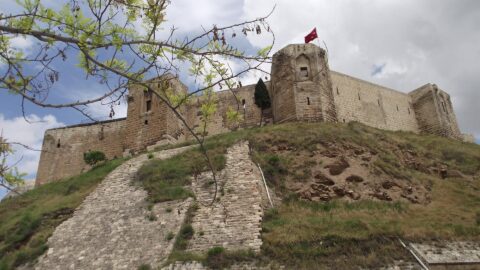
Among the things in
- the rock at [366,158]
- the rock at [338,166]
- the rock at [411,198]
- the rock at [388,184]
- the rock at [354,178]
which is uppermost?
the rock at [366,158]

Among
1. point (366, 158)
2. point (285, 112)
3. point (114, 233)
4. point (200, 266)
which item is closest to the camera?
point (200, 266)

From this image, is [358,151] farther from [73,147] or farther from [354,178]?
[73,147]

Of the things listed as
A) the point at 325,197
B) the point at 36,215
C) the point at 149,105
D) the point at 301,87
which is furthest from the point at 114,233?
the point at 149,105

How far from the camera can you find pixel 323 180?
704 inches

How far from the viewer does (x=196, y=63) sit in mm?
6039

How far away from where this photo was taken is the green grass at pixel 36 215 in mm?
15797

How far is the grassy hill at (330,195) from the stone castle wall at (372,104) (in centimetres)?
591

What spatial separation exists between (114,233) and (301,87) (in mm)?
13490

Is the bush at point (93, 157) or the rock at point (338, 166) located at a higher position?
the bush at point (93, 157)

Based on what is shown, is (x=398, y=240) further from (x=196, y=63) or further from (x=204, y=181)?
(x=196, y=63)

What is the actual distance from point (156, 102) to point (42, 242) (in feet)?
42.8

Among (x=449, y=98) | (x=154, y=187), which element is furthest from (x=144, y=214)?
(x=449, y=98)

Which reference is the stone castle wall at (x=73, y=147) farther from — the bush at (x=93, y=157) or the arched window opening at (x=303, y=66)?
the arched window opening at (x=303, y=66)

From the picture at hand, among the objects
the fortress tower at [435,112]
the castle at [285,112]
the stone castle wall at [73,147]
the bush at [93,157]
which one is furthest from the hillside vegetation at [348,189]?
the stone castle wall at [73,147]
